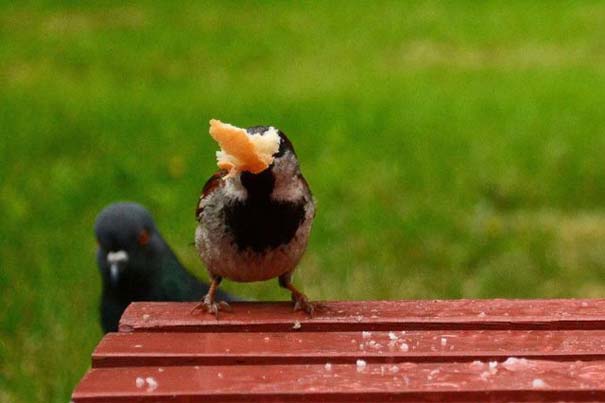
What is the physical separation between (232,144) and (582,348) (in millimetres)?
951

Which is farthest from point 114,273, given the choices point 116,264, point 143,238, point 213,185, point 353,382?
point 353,382

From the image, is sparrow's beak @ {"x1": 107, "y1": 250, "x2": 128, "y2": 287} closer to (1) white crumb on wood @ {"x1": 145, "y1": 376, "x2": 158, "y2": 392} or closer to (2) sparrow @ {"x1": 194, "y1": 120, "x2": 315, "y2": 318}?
(2) sparrow @ {"x1": 194, "y1": 120, "x2": 315, "y2": 318}

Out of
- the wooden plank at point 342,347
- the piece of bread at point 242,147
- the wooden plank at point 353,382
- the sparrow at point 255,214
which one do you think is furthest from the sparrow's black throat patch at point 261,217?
the wooden plank at point 353,382

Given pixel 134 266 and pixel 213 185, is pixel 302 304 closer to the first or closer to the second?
pixel 213 185

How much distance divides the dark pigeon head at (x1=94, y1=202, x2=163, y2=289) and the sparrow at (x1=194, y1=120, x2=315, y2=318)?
1.32 meters

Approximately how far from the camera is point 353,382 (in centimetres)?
261

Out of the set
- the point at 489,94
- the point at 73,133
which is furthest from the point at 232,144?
the point at 489,94

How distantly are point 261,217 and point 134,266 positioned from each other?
1.77m

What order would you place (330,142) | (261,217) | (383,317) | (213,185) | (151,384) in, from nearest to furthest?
(151,384)
(383,317)
(261,217)
(213,185)
(330,142)

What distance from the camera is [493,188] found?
307 inches

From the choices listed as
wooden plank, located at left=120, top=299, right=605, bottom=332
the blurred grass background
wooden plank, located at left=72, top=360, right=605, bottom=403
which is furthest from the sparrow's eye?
wooden plank, located at left=72, top=360, right=605, bottom=403

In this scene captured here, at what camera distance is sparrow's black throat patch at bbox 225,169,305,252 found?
10.5 ft

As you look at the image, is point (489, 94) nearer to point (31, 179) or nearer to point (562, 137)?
point (562, 137)

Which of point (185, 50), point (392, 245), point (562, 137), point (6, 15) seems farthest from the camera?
point (6, 15)
